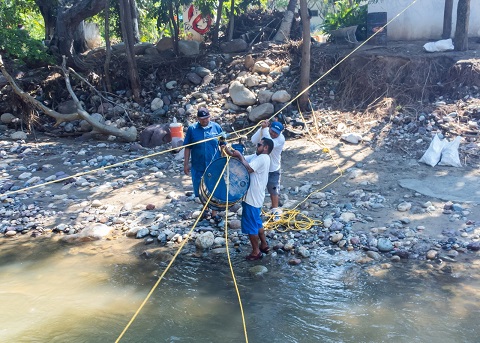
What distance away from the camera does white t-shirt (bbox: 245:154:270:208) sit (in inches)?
207

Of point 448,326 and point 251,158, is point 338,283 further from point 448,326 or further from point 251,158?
point 251,158

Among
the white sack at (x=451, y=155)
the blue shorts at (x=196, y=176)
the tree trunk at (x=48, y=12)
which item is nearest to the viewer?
the blue shorts at (x=196, y=176)

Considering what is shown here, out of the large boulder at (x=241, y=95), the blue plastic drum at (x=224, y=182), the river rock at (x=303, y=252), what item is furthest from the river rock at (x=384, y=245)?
the large boulder at (x=241, y=95)

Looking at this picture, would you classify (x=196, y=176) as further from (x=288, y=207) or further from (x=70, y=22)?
(x=70, y=22)

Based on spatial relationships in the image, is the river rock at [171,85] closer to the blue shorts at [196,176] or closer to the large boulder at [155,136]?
the large boulder at [155,136]

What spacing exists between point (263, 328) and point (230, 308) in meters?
0.44

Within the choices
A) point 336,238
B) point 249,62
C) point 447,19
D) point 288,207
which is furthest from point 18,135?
point 447,19

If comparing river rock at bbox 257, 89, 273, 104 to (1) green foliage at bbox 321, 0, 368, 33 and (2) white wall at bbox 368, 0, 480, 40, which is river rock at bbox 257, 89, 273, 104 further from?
(2) white wall at bbox 368, 0, 480, 40

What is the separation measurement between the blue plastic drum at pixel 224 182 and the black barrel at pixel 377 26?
298 inches

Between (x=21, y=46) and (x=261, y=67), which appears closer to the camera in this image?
(x=21, y=46)

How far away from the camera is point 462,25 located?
10562 mm

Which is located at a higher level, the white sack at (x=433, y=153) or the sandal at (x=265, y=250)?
the white sack at (x=433, y=153)

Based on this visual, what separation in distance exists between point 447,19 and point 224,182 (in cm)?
810

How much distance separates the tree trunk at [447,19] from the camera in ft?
→ 37.0
